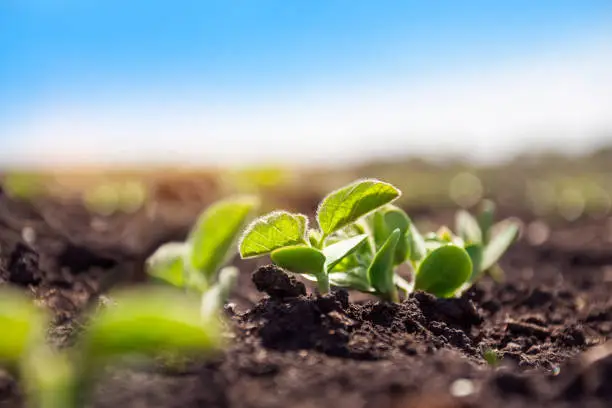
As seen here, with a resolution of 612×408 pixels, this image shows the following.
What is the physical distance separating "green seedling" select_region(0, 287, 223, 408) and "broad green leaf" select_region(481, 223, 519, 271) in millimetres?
1402

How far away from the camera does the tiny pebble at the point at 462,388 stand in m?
1.19

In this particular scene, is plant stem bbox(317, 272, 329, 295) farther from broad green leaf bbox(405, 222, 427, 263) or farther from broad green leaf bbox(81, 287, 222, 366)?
broad green leaf bbox(81, 287, 222, 366)

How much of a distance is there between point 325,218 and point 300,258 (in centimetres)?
14

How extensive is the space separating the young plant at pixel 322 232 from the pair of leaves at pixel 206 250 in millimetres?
363

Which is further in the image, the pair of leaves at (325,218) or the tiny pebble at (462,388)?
the pair of leaves at (325,218)

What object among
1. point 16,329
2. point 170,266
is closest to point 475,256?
point 170,266

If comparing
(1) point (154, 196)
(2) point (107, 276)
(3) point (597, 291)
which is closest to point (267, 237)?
(2) point (107, 276)

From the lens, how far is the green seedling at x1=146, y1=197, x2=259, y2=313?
7.01ft

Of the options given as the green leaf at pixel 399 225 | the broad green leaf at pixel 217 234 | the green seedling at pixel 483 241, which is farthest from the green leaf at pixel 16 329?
the green seedling at pixel 483 241

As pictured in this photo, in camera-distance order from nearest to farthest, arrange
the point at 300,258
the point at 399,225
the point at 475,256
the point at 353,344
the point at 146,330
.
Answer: the point at 146,330 < the point at 353,344 < the point at 300,258 < the point at 399,225 < the point at 475,256

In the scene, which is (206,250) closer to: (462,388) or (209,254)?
(209,254)

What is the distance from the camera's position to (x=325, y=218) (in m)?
1.78

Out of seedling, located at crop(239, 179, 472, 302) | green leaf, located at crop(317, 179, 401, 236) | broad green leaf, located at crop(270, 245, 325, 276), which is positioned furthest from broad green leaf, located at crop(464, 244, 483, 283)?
broad green leaf, located at crop(270, 245, 325, 276)

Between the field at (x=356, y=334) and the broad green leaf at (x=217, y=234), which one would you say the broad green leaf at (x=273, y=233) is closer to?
the field at (x=356, y=334)
